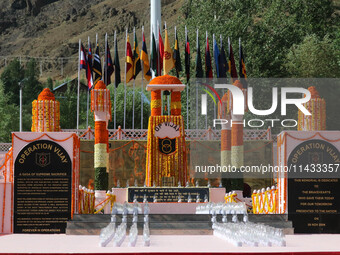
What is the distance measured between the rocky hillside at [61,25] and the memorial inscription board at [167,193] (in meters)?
88.7

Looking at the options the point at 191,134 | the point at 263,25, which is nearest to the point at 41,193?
the point at 191,134

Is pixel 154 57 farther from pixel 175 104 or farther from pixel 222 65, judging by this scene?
pixel 175 104

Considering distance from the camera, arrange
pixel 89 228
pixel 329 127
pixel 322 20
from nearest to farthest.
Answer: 1. pixel 89 228
2. pixel 329 127
3. pixel 322 20

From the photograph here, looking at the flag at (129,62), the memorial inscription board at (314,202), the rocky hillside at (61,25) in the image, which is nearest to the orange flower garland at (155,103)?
the flag at (129,62)

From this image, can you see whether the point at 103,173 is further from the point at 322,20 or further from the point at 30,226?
the point at 322,20

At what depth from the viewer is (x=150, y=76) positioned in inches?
1379

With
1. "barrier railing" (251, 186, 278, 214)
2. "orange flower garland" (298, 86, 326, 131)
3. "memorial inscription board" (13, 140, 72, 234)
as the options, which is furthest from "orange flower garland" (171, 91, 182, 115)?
"memorial inscription board" (13, 140, 72, 234)

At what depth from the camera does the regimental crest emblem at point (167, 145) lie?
25.4m

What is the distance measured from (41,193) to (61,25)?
115 metres

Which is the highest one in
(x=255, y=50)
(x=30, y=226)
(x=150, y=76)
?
(x=255, y=50)

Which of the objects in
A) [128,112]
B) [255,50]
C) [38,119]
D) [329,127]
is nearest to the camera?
[38,119]

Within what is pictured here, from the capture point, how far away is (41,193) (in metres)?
17.4

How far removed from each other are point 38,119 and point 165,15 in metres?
95.5

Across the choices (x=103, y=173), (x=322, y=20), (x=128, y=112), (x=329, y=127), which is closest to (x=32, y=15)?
(x=128, y=112)
